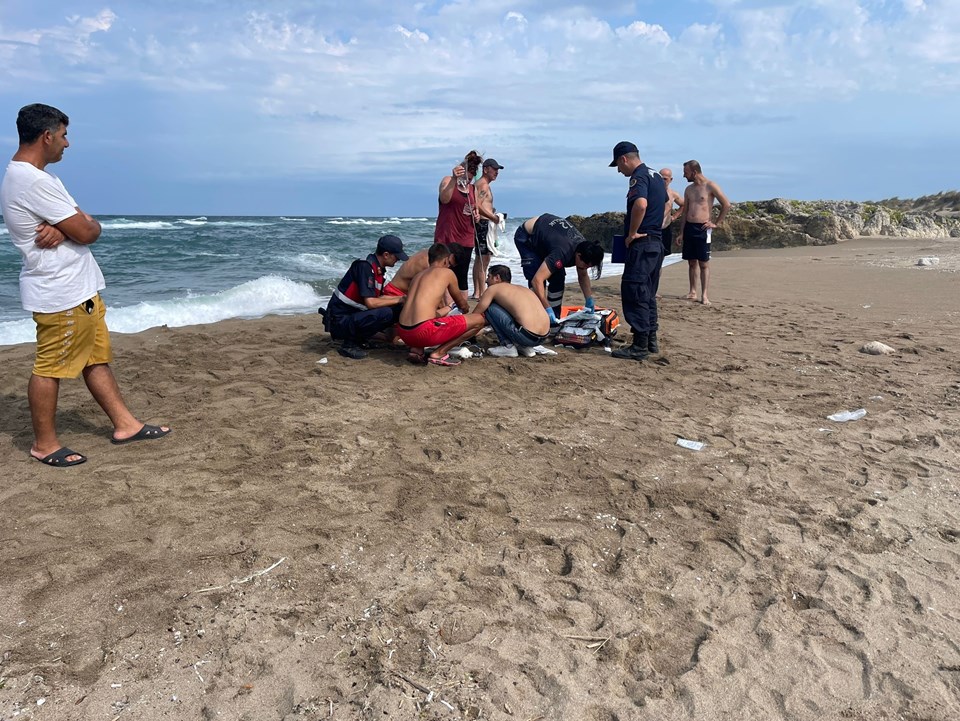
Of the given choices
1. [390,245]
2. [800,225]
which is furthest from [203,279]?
[800,225]

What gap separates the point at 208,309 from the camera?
9.20m

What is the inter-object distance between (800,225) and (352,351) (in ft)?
52.2

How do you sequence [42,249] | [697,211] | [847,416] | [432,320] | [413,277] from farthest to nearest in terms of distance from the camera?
[697,211], [413,277], [432,320], [847,416], [42,249]

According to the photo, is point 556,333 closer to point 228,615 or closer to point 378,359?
point 378,359

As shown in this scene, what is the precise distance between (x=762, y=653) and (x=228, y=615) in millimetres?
1841

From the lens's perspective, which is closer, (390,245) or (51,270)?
(51,270)

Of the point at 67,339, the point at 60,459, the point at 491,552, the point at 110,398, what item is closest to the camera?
the point at 491,552

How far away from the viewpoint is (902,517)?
116 inches

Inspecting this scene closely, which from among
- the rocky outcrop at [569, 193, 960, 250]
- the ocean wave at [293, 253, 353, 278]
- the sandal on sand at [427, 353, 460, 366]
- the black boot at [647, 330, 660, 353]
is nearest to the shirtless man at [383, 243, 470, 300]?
the sandal on sand at [427, 353, 460, 366]

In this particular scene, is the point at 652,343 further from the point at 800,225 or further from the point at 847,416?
the point at 800,225

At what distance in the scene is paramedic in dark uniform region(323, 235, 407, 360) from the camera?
5.58 meters

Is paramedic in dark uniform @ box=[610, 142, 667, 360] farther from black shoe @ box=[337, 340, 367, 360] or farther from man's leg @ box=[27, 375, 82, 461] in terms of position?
man's leg @ box=[27, 375, 82, 461]

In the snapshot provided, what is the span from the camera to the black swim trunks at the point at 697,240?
823 centimetres

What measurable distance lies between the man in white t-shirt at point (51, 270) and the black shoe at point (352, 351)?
2.29 metres
